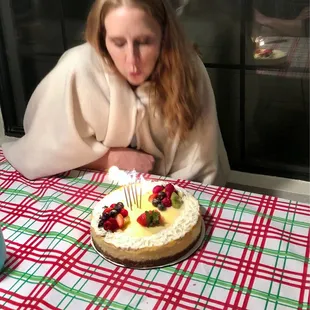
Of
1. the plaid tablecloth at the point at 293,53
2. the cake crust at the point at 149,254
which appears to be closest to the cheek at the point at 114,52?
the cake crust at the point at 149,254

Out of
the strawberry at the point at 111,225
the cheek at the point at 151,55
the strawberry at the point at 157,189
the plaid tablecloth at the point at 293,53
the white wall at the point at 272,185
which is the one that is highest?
the cheek at the point at 151,55

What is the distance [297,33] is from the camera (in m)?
1.58

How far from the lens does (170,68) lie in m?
1.21

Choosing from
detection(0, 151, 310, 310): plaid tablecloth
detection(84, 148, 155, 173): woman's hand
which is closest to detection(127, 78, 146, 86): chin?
detection(84, 148, 155, 173): woman's hand

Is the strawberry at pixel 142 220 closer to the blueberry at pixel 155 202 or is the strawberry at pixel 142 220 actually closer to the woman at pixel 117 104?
the blueberry at pixel 155 202

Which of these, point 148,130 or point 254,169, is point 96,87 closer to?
point 148,130

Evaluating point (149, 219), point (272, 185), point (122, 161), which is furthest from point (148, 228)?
point (272, 185)

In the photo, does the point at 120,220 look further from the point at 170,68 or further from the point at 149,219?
the point at 170,68

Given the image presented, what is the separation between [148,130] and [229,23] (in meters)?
0.59

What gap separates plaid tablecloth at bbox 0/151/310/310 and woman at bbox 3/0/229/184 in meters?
0.17

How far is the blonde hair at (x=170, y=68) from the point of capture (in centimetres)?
115

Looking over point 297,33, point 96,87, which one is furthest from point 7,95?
point 297,33

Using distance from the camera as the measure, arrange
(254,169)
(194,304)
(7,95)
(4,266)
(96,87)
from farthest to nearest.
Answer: (7,95)
(254,169)
(96,87)
(4,266)
(194,304)

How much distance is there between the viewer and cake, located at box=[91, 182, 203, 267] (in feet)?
2.85
